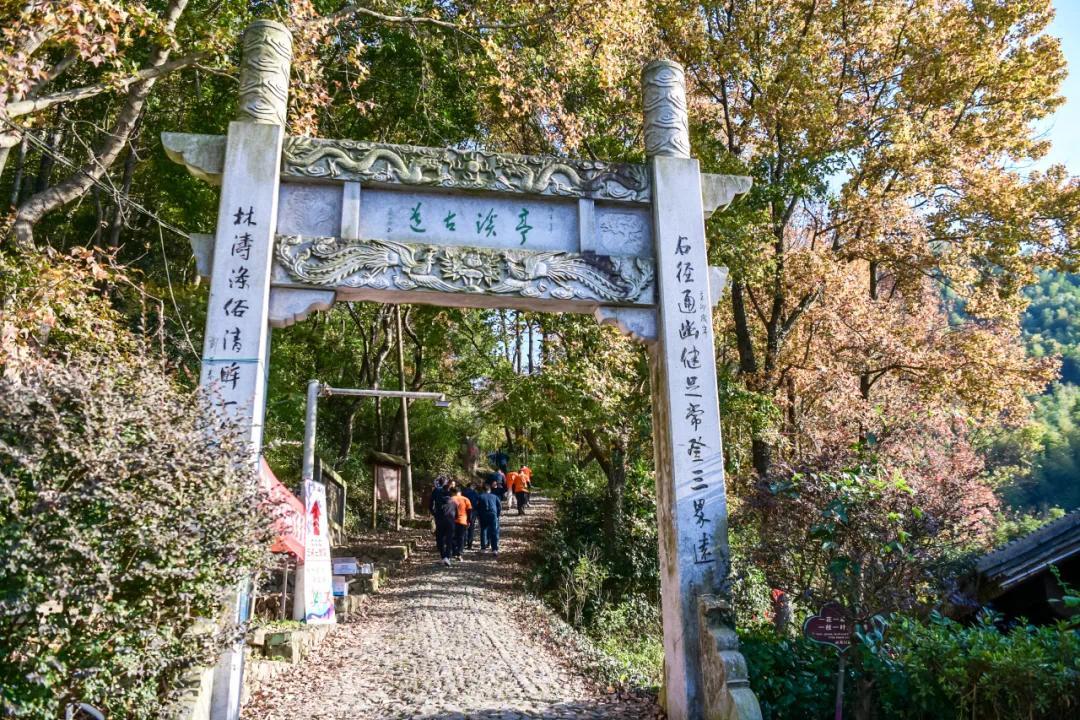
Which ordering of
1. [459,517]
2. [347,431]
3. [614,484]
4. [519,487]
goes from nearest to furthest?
[614,484] → [459,517] → [347,431] → [519,487]

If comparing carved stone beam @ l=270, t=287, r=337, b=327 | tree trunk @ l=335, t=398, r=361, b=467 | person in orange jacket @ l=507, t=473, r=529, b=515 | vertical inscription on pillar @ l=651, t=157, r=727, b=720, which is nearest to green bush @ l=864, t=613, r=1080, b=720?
vertical inscription on pillar @ l=651, t=157, r=727, b=720

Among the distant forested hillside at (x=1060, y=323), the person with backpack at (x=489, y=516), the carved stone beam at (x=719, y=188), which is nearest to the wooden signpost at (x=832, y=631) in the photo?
the carved stone beam at (x=719, y=188)

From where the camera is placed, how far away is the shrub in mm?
4246

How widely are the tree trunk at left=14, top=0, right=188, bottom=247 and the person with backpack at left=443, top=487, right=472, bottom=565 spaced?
915 cm

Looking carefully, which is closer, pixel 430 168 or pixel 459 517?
pixel 430 168

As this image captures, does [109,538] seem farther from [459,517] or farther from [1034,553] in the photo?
[459,517]

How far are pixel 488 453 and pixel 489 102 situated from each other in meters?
27.7

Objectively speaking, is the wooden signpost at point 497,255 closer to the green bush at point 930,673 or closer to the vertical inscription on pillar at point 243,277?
the vertical inscription on pillar at point 243,277

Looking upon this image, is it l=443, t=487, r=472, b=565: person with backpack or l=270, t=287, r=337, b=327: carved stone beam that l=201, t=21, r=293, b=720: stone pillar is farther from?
l=443, t=487, r=472, b=565: person with backpack

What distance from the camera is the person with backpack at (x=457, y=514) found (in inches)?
651

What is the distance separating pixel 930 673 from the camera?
608 centimetres

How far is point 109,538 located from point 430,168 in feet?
13.6

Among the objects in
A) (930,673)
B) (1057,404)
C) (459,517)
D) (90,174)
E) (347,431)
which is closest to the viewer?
(930,673)

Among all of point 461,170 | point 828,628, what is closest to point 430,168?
Answer: point 461,170
